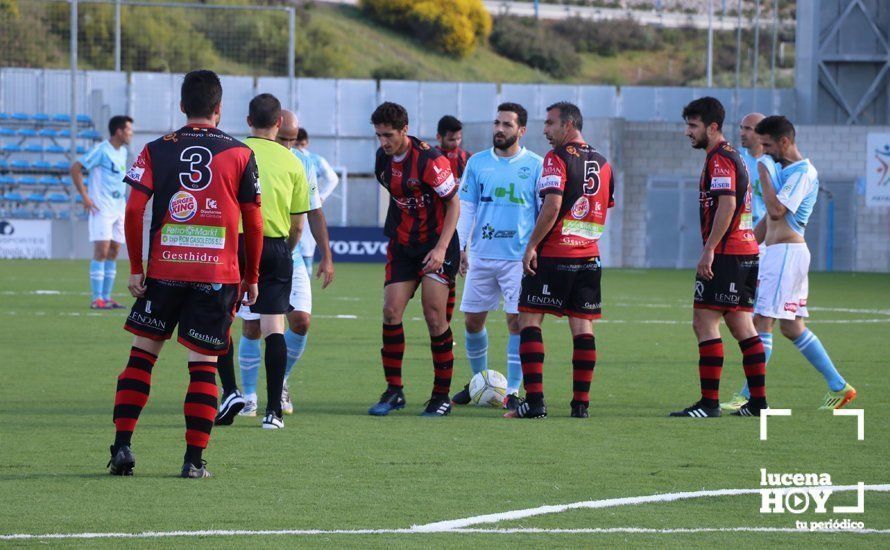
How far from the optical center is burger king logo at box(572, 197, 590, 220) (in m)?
9.53

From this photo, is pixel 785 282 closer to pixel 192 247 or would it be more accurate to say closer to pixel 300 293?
pixel 300 293

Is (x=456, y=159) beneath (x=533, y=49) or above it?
beneath

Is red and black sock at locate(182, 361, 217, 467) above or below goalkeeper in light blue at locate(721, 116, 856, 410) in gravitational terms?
below

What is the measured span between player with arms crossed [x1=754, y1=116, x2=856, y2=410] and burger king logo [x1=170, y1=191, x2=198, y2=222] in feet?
14.9

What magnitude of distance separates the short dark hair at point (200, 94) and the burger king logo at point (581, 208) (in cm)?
318

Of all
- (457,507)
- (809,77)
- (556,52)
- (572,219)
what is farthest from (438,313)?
(556,52)

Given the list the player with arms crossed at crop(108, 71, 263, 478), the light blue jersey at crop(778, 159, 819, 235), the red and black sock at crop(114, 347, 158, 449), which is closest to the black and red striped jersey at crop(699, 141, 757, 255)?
the light blue jersey at crop(778, 159, 819, 235)

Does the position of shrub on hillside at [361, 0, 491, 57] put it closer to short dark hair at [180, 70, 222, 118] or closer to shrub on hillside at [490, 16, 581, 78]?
shrub on hillside at [490, 16, 581, 78]

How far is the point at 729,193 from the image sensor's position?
31.0 ft

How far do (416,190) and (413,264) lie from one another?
53 centimetres

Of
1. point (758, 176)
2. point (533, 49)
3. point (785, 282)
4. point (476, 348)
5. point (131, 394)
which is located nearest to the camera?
point (131, 394)

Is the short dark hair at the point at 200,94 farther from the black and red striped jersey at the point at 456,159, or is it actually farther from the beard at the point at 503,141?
the black and red striped jersey at the point at 456,159

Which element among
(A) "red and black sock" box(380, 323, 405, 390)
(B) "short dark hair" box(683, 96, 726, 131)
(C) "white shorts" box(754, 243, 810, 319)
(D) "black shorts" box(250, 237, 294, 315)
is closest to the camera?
(D) "black shorts" box(250, 237, 294, 315)

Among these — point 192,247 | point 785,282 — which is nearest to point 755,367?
point 785,282
